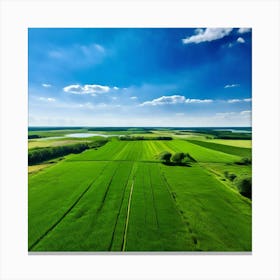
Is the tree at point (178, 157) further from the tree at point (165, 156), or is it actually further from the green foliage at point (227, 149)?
the green foliage at point (227, 149)

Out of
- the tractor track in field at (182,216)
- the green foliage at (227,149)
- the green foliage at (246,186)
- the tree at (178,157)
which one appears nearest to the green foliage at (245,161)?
the green foliage at (227,149)

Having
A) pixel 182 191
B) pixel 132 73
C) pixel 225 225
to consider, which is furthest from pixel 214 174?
pixel 132 73

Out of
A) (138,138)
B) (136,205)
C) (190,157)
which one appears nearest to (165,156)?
(190,157)

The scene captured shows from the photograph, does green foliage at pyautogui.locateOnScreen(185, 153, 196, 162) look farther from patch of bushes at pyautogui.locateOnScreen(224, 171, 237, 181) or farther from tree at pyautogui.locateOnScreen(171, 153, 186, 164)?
patch of bushes at pyautogui.locateOnScreen(224, 171, 237, 181)

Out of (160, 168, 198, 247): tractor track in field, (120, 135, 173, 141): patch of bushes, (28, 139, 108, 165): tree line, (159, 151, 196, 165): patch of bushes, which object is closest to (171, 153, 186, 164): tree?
(159, 151, 196, 165): patch of bushes

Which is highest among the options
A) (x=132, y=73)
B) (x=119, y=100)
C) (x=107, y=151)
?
(x=132, y=73)

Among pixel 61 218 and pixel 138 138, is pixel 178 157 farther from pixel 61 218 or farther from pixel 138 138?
pixel 61 218

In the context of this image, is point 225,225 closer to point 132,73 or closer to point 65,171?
point 132,73

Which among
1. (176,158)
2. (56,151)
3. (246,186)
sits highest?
(56,151)

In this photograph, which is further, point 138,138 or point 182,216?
point 138,138
